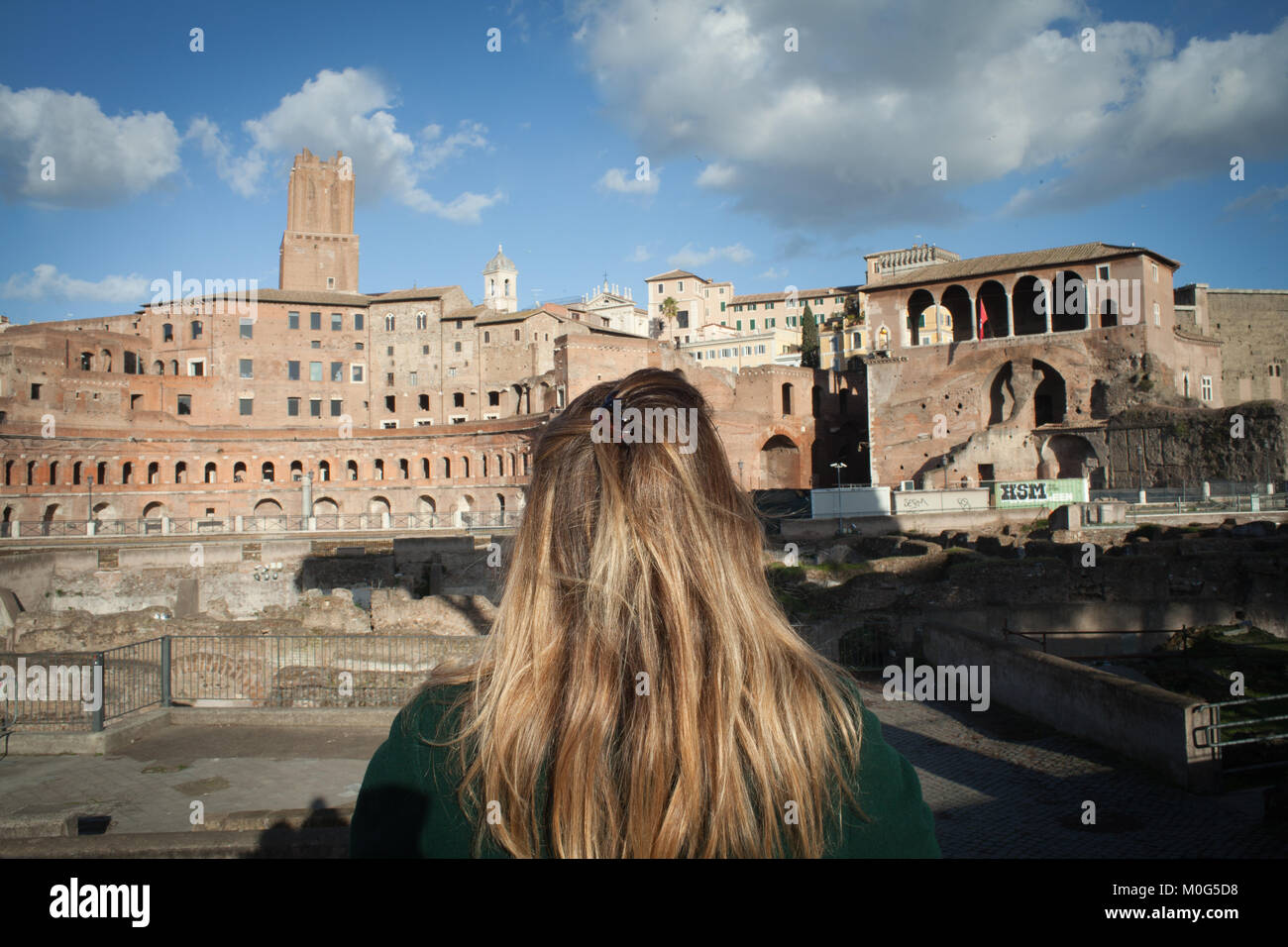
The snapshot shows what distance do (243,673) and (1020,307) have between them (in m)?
52.8

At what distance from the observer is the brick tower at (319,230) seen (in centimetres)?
7131

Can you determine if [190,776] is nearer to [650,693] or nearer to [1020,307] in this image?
[650,693]

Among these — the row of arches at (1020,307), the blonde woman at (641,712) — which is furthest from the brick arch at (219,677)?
the row of arches at (1020,307)

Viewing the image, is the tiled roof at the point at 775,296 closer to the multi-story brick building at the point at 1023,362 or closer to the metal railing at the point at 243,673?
the multi-story brick building at the point at 1023,362

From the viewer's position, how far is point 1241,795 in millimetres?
8023

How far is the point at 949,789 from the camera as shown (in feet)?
29.3

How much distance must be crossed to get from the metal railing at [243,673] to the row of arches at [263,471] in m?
37.2

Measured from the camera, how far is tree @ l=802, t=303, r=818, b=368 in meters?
70.5

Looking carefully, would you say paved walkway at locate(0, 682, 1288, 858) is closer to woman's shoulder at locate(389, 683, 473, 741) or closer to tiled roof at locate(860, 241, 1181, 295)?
woman's shoulder at locate(389, 683, 473, 741)

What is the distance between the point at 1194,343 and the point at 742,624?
190ft

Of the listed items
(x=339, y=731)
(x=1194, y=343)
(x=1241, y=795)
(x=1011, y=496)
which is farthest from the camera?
(x=1194, y=343)
